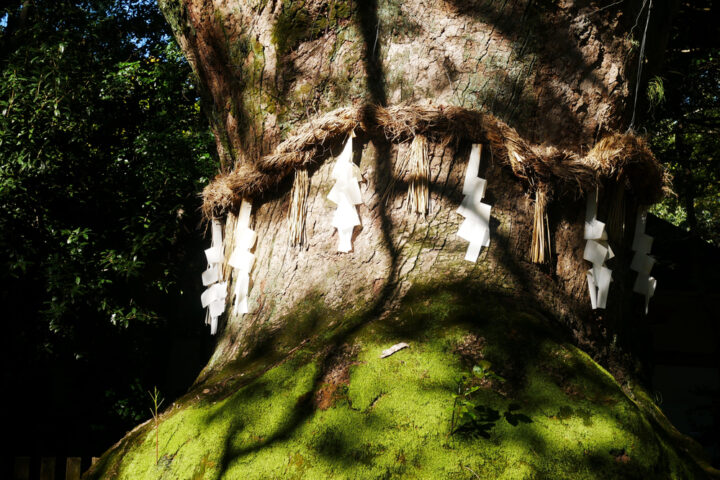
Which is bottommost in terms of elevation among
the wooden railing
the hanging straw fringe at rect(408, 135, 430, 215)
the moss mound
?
the wooden railing

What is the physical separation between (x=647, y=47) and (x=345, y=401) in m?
1.78

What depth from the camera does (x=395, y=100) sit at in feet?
5.92

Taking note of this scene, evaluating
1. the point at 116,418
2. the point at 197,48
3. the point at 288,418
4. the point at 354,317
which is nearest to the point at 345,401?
the point at 288,418

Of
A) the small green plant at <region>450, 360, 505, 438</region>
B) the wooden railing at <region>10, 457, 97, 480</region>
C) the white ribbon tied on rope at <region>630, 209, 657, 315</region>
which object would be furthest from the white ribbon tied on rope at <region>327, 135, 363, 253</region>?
the wooden railing at <region>10, 457, 97, 480</region>

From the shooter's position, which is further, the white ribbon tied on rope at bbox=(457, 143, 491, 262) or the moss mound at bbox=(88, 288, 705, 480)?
the white ribbon tied on rope at bbox=(457, 143, 491, 262)

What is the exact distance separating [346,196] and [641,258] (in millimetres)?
1188

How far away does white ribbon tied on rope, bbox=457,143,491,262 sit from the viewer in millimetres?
1606

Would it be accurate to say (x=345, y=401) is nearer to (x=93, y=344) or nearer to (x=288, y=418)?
(x=288, y=418)

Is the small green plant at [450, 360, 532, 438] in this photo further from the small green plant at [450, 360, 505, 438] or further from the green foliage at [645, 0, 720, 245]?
the green foliage at [645, 0, 720, 245]

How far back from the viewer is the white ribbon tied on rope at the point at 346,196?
1673mm

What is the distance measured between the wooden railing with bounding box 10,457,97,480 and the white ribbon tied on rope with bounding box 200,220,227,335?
2.00m

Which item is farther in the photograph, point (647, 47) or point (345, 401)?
point (647, 47)

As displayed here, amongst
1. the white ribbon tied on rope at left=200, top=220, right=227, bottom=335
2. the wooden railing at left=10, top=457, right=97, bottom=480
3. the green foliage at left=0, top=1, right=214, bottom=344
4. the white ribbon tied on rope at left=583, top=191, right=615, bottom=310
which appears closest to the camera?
the white ribbon tied on rope at left=583, top=191, right=615, bottom=310

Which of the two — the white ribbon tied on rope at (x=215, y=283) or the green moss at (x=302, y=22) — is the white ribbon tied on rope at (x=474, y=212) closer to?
the green moss at (x=302, y=22)
